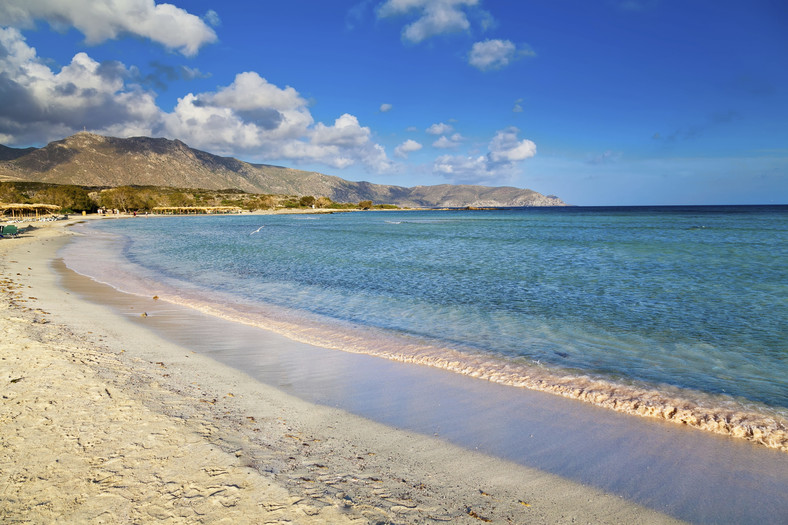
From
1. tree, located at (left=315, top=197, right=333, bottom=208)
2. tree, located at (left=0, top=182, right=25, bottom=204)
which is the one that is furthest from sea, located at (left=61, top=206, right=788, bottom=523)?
tree, located at (left=315, top=197, right=333, bottom=208)

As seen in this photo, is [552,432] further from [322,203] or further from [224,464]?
[322,203]

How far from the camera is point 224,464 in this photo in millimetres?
4016

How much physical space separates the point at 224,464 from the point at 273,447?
607 mm

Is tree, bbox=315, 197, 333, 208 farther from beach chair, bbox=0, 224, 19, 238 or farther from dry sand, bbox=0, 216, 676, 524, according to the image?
dry sand, bbox=0, 216, 676, 524

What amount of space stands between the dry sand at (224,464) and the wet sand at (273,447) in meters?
0.02

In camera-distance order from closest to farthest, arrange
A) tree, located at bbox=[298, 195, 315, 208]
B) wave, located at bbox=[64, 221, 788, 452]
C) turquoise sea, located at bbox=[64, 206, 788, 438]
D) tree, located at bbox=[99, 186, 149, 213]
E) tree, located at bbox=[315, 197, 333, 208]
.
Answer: wave, located at bbox=[64, 221, 788, 452] < turquoise sea, located at bbox=[64, 206, 788, 438] < tree, located at bbox=[99, 186, 149, 213] < tree, located at bbox=[298, 195, 315, 208] < tree, located at bbox=[315, 197, 333, 208]

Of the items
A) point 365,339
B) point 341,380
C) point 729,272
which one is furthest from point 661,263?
point 341,380

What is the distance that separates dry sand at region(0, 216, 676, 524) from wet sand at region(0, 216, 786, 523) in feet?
0.06

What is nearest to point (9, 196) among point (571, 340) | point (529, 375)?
point (571, 340)

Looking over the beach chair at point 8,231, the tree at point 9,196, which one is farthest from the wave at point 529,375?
the tree at point 9,196

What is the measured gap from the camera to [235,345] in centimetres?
882

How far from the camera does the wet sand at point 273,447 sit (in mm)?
3473

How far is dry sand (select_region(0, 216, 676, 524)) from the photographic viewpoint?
11.1ft

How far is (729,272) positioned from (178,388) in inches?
891
